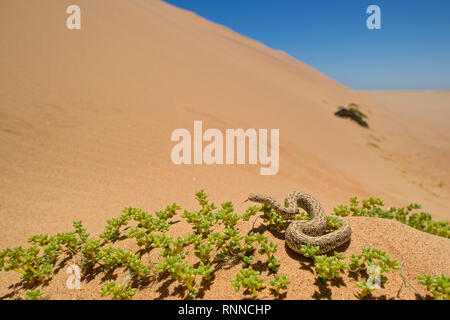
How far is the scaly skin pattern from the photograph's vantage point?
253 cm

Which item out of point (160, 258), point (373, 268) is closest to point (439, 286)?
point (373, 268)

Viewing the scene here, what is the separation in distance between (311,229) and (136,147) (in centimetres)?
451

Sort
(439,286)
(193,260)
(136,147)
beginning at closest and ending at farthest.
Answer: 1. (439,286)
2. (193,260)
3. (136,147)

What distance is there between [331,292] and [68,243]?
2987 millimetres

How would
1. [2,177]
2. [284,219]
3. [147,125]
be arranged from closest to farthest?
[284,219] < [2,177] < [147,125]

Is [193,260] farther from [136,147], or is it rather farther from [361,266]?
[136,147]

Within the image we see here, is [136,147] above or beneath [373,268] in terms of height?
above

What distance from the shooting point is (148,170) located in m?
5.21

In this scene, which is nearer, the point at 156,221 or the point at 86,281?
the point at 86,281

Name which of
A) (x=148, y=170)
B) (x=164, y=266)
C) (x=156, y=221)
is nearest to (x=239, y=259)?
(x=164, y=266)

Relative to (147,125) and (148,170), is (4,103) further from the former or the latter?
(148,170)

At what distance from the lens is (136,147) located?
5750 millimetres

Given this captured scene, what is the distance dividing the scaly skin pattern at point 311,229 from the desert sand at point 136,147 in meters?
0.17
